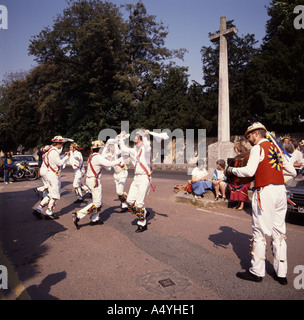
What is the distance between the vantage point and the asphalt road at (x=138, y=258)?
11.9ft

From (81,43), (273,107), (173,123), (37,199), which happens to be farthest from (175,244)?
(81,43)

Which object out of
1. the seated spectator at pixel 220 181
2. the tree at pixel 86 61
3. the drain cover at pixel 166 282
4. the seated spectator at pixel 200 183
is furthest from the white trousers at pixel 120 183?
the tree at pixel 86 61

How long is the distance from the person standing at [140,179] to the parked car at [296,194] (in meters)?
3.59

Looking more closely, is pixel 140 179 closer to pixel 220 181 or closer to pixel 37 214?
pixel 37 214

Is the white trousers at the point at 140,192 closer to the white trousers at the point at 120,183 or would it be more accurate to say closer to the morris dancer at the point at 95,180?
the morris dancer at the point at 95,180

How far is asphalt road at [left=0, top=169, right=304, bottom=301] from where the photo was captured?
3.63m

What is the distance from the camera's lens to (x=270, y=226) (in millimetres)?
3822

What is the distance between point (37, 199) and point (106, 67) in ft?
87.8

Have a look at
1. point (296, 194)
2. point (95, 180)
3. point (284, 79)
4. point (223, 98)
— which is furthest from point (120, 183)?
point (284, 79)

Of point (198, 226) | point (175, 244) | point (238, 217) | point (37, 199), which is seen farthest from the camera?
point (37, 199)

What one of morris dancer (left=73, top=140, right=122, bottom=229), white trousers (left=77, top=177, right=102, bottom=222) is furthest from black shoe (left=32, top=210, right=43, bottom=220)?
white trousers (left=77, top=177, right=102, bottom=222)

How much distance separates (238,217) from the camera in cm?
758

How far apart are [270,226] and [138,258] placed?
7.11 feet

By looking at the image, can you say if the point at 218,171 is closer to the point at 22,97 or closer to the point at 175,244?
the point at 175,244
